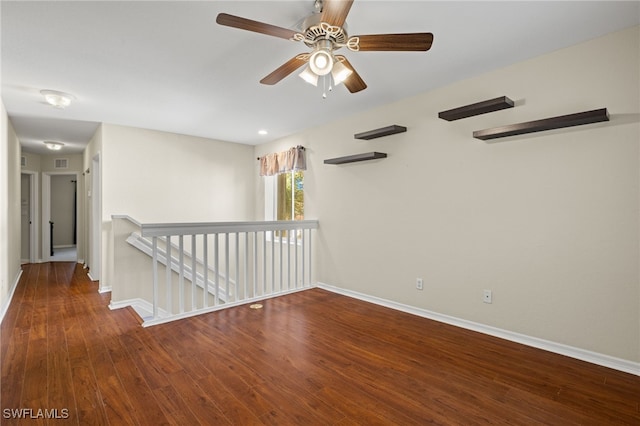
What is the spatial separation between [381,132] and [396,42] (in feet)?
6.13

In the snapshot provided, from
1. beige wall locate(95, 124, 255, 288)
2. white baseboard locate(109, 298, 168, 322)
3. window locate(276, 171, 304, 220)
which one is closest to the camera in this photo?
white baseboard locate(109, 298, 168, 322)

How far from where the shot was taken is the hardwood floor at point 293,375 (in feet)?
6.06

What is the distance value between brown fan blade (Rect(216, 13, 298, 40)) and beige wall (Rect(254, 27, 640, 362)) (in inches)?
83.0

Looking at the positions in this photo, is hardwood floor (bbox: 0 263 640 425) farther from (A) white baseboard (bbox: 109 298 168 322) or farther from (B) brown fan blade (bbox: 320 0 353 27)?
(B) brown fan blade (bbox: 320 0 353 27)

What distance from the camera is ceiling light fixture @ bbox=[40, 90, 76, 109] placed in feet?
10.7

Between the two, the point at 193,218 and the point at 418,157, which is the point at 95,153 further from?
the point at 418,157

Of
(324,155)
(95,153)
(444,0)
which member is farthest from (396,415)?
(95,153)

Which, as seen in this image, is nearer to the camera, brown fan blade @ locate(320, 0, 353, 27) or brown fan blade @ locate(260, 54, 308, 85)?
brown fan blade @ locate(320, 0, 353, 27)

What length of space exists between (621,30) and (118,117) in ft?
17.1

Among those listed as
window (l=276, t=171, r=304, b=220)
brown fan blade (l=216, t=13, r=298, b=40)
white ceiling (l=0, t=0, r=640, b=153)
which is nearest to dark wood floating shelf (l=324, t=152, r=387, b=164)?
white ceiling (l=0, t=0, r=640, b=153)

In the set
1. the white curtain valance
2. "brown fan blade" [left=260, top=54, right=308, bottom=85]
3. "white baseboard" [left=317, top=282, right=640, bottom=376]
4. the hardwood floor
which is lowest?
the hardwood floor

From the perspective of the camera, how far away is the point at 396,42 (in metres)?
1.85

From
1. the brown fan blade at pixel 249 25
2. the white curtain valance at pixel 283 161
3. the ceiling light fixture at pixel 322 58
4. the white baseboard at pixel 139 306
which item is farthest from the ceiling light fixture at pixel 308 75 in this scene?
the white baseboard at pixel 139 306

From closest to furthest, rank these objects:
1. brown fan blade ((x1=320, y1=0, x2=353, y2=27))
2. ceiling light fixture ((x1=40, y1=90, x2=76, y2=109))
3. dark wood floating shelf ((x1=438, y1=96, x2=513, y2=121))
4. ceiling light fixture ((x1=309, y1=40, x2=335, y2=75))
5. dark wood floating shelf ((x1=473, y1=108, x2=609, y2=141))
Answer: brown fan blade ((x1=320, y1=0, x2=353, y2=27)) < ceiling light fixture ((x1=309, y1=40, x2=335, y2=75)) < dark wood floating shelf ((x1=473, y1=108, x2=609, y2=141)) < dark wood floating shelf ((x1=438, y1=96, x2=513, y2=121)) < ceiling light fixture ((x1=40, y1=90, x2=76, y2=109))
